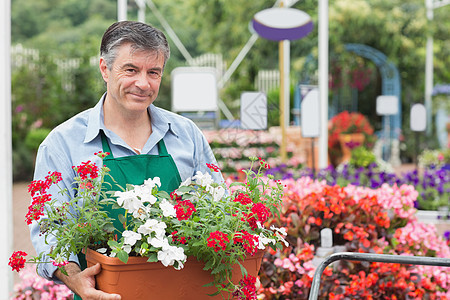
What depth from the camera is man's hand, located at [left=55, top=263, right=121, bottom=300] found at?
1.28 metres

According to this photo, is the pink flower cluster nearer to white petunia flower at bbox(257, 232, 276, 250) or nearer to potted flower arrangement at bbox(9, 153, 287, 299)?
potted flower arrangement at bbox(9, 153, 287, 299)

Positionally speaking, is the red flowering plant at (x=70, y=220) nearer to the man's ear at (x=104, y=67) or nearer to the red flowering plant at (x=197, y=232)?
the red flowering plant at (x=197, y=232)

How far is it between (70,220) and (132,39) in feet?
1.58

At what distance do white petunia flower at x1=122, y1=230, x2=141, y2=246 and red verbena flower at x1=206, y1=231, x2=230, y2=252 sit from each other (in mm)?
151

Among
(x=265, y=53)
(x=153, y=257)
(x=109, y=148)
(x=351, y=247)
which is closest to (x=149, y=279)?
(x=153, y=257)

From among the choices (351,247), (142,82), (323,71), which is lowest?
(351,247)

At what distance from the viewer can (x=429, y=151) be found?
11383mm

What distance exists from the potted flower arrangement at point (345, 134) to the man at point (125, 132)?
327 inches

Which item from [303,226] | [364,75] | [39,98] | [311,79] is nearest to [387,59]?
[364,75]

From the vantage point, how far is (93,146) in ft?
5.17

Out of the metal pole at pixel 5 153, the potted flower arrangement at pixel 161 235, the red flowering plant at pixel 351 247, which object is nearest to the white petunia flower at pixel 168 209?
the potted flower arrangement at pixel 161 235

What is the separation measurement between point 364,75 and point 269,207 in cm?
1179

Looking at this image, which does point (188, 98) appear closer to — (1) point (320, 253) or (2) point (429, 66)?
(1) point (320, 253)

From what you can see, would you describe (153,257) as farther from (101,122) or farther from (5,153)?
(5,153)
